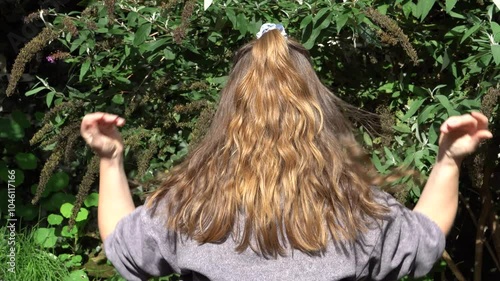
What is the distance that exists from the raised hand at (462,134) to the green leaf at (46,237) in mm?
3251

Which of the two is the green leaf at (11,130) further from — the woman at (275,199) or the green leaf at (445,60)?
the woman at (275,199)

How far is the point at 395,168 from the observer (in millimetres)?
3420

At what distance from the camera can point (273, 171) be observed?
2.17 m

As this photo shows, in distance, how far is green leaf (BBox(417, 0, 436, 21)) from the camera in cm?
312

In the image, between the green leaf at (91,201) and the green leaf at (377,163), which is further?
the green leaf at (91,201)

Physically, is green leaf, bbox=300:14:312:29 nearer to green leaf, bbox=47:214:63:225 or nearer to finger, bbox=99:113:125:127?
finger, bbox=99:113:125:127

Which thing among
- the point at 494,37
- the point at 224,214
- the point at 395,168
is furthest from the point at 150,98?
the point at 224,214

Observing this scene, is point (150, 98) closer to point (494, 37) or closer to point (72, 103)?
point (72, 103)

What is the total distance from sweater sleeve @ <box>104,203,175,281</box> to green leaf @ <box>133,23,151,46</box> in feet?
3.93

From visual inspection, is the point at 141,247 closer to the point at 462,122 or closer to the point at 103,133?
the point at 103,133

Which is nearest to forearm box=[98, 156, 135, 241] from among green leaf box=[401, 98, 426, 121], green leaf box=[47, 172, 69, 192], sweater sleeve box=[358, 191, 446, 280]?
sweater sleeve box=[358, 191, 446, 280]

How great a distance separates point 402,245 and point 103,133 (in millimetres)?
766

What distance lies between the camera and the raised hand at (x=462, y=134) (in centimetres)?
205

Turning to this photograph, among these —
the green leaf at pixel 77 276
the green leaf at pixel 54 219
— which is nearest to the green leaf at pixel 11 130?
the green leaf at pixel 54 219
